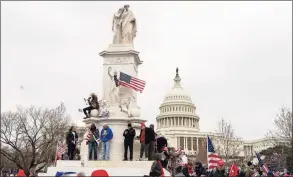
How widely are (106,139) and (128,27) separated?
6823 mm

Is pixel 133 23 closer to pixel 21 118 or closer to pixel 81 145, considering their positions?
pixel 81 145

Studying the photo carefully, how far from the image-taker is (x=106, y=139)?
1802 centimetres

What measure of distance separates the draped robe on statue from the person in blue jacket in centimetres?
562

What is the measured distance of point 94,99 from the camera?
1945 cm

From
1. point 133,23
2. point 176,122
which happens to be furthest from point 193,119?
point 133,23

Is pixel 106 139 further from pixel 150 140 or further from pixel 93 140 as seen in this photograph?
pixel 150 140

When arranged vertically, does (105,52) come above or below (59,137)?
above

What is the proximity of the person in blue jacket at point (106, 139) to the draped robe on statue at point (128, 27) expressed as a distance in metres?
5.62

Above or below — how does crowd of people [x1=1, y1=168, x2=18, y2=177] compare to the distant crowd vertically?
below

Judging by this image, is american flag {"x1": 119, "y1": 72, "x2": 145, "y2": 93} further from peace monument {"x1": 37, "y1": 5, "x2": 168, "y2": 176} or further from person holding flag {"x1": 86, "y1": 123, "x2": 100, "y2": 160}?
person holding flag {"x1": 86, "y1": 123, "x2": 100, "y2": 160}

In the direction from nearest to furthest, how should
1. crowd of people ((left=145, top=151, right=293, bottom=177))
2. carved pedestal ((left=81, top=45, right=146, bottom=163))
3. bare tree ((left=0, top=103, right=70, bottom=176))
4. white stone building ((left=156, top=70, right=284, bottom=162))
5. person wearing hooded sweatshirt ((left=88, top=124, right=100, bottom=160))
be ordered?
crowd of people ((left=145, top=151, right=293, bottom=177)), person wearing hooded sweatshirt ((left=88, top=124, right=100, bottom=160)), carved pedestal ((left=81, top=45, right=146, bottom=163)), bare tree ((left=0, top=103, right=70, bottom=176)), white stone building ((left=156, top=70, right=284, bottom=162))

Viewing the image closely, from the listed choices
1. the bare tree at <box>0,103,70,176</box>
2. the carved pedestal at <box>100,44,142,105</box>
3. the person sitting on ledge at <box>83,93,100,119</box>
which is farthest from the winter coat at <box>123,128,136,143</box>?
the bare tree at <box>0,103,70,176</box>

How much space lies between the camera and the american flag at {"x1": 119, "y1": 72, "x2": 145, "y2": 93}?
65.0 feet

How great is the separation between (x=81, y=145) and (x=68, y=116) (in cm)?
3353
